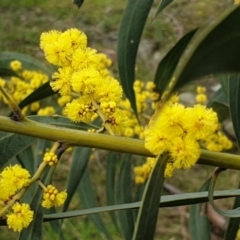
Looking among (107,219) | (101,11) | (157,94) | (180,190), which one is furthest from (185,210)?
(101,11)

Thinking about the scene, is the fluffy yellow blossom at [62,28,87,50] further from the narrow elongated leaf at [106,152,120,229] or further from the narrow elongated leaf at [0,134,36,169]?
the narrow elongated leaf at [106,152,120,229]

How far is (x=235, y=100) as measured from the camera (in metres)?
0.97

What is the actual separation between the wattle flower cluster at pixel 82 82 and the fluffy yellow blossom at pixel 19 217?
0.13 m

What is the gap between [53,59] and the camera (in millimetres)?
729

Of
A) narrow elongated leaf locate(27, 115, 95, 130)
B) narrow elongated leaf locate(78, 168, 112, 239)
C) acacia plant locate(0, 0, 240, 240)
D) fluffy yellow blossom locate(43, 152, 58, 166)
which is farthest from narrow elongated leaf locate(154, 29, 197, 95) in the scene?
narrow elongated leaf locate(78, 168, 112, 239)

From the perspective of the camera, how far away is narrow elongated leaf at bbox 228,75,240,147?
3.18 ft

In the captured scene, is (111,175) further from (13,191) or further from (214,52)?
(214,52)

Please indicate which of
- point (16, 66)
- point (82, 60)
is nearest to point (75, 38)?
point (82, 60)

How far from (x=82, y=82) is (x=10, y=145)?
168mm

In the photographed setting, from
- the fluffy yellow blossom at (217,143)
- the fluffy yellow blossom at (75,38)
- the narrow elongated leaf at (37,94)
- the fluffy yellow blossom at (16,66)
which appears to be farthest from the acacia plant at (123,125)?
the fluffy yellow blossom at (16,66)

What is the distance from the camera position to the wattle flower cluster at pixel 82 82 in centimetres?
71

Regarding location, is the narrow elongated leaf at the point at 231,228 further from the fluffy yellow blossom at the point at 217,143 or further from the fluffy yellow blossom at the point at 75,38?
the fluffy yellow blossom at the point at 75,38

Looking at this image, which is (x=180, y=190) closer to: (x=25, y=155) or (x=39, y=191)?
(x=25, y=155)

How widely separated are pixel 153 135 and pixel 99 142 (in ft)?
0.24
